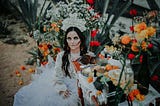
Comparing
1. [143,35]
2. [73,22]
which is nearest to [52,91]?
[73,22]

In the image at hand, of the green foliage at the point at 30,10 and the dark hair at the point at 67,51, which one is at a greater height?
the green foliage at the point at 30,10

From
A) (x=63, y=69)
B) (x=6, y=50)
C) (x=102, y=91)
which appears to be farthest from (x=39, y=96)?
(x=6, y=50)

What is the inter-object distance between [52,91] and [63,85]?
207 millimetres

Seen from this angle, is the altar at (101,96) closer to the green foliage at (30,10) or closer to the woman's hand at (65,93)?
the woman's hand at (65,93)

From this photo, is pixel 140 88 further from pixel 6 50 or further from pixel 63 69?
pixel 6 50

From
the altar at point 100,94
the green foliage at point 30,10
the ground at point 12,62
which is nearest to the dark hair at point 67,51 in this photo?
the altar at point 100,94

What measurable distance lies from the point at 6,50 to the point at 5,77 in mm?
889

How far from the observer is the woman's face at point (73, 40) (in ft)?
9.25

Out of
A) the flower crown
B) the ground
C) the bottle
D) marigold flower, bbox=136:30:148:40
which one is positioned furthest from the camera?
the ground

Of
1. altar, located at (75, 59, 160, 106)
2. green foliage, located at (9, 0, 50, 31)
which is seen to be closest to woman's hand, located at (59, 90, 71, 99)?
altar, located at (75, 59, 160, 106)

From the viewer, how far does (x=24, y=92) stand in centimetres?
311

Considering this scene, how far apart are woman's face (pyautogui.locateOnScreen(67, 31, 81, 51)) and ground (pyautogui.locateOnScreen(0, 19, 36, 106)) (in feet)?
4.20

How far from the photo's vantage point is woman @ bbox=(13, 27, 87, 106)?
112 inches

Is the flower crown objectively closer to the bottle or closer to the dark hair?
the dark hair
